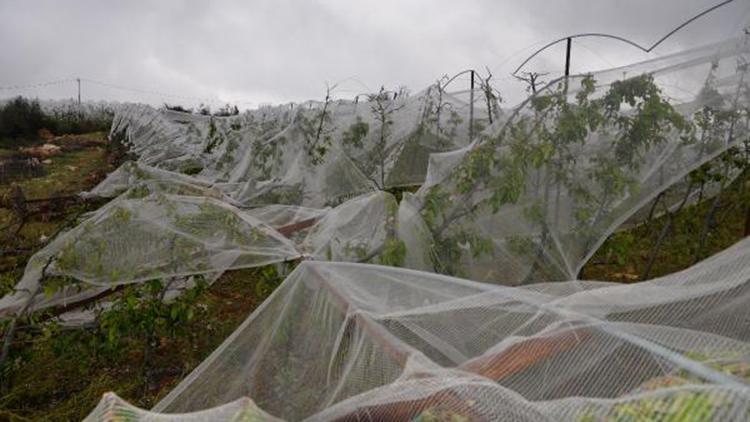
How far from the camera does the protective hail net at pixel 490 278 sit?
54.6 inches

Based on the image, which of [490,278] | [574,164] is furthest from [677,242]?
[490,278]

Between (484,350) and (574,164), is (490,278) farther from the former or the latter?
(484,350)

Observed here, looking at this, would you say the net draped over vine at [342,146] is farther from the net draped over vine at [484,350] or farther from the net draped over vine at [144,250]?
the net draped over vine at [484,350]

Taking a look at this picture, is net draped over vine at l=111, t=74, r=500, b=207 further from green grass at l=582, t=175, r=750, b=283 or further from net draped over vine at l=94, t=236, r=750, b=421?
net draped over vine at l=94, t=236, r=750, b=421

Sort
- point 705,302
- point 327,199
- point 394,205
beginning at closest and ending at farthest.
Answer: point 705,302 < point 394,205 < point 327,199

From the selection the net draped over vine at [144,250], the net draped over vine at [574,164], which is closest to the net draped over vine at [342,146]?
the net draped over vine at [574,164]

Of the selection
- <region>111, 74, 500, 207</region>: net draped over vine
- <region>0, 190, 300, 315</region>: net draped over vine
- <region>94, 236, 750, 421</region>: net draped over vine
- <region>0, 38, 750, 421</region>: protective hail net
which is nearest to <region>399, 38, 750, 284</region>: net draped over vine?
<region>0, 38, 750, 421</region>: protective hail net

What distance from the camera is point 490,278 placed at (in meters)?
3.34

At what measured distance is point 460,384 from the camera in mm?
1310

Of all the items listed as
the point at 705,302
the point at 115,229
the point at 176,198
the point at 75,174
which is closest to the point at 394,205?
the point at 176,198

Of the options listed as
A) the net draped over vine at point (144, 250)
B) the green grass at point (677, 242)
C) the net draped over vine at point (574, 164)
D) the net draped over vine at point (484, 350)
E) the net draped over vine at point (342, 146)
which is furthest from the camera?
the net draped over vine at point (342, 146)

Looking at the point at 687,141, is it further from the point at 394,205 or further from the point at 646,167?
the point at 394,205

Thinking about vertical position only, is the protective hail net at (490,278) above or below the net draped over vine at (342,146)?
below

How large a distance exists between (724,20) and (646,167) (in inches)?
38.6
